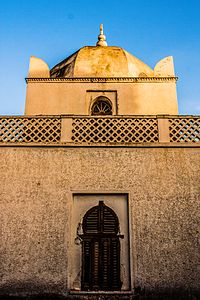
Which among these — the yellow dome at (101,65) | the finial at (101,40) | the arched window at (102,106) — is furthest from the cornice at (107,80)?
the finial at (101,40)

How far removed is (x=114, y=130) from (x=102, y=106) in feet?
14.8

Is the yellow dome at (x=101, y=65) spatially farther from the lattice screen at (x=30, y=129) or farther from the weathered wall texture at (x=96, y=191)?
the weathered wall texture at (x=96, y=191)

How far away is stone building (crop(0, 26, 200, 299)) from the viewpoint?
Result: 25.8 ft

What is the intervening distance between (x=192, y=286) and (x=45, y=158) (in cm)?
434

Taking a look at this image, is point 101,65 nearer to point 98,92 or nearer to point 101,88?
point 101,88

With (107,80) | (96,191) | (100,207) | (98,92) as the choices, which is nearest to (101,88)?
(98,92)

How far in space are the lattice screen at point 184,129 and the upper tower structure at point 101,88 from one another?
12.5 ft

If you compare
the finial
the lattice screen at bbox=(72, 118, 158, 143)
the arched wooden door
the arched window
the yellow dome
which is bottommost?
the arched wooden door

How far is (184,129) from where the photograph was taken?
9.16m

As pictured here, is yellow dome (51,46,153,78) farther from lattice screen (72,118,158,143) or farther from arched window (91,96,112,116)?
lattice screen (72,118,158,143)

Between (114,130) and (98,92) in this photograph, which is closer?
(114,130)

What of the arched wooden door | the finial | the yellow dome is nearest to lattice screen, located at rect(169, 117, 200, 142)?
the arched wooden door

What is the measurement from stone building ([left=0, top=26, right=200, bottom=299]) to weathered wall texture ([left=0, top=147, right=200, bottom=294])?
22 mm

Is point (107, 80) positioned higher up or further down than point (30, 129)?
higher up
